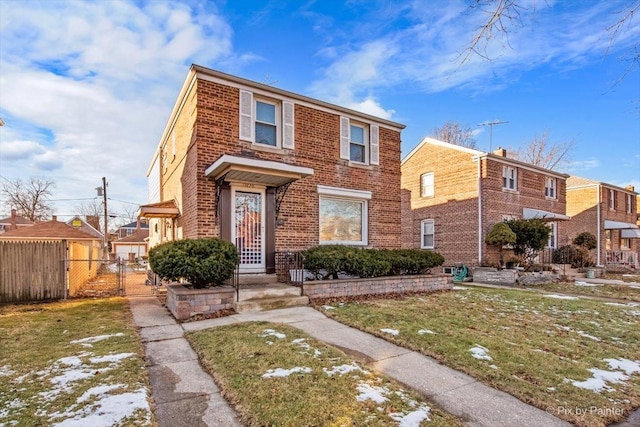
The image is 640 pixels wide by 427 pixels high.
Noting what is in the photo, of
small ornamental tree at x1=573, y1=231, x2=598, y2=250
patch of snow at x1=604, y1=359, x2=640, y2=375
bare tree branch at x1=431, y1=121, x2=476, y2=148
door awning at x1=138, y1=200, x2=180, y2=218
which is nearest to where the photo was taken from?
patch of snow at x1=604, y1=359, x2=640, y2=375

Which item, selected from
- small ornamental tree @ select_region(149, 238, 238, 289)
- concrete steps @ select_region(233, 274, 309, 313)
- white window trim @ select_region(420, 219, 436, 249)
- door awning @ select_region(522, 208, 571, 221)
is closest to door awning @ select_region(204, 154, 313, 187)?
small ornamental tree @ select_region(149, 238, 238, 289)

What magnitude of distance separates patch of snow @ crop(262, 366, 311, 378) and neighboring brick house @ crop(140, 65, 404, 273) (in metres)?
5.19

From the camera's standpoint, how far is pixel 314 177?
35.8 ft

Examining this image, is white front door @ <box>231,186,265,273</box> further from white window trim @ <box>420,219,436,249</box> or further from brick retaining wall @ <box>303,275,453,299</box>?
white window trim @ <box>420,219,436,249</box>

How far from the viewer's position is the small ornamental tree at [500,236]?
1591 centimetres

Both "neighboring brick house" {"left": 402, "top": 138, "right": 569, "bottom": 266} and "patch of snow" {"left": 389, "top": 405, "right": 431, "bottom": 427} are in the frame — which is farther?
"neighboring brick house" {"left": 402, "top": 138, "right": 569, "bottom": 266}

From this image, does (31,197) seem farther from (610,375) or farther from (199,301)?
(610,375)

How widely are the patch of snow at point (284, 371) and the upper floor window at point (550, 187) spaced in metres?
21.8

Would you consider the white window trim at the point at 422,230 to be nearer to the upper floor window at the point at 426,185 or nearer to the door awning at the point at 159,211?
the upper floor window at the point at 426,185

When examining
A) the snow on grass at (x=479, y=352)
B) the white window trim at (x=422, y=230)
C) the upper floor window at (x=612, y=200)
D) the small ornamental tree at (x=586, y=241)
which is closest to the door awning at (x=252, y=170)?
the snow on grass at (x=479, y=352)

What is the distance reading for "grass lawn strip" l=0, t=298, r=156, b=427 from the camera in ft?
9.90

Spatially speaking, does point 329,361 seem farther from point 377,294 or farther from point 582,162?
point 582,162

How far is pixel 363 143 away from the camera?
12.3 metres

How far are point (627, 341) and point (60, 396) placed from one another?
843 centimetres
